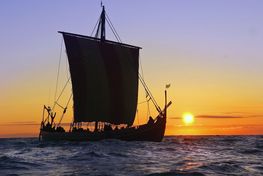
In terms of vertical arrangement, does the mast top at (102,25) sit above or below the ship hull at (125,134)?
above

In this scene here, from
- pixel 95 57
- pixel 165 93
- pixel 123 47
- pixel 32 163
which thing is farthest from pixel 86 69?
pixel 32 163

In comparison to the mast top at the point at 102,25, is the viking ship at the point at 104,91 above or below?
below

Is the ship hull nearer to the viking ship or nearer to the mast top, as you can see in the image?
the viking ship

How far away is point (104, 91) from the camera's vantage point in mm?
61000

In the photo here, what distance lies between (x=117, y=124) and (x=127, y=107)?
9.05 ft

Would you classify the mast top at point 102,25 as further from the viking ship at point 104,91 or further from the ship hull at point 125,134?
the ship hull at point 125,134

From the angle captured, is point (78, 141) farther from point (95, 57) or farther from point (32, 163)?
point (32, 163)

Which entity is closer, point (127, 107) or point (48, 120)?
point (127, 107)

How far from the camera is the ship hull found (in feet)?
193

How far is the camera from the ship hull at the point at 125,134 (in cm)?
5891

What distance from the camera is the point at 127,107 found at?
6150 centimetres

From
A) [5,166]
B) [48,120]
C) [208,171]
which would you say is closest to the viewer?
[208,171]

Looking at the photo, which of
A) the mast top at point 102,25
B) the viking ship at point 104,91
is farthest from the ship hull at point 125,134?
the mast top at point 102,25

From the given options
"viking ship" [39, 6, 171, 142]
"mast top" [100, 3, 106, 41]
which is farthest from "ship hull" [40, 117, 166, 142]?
"mast top" [100, 3, 106, 41]
